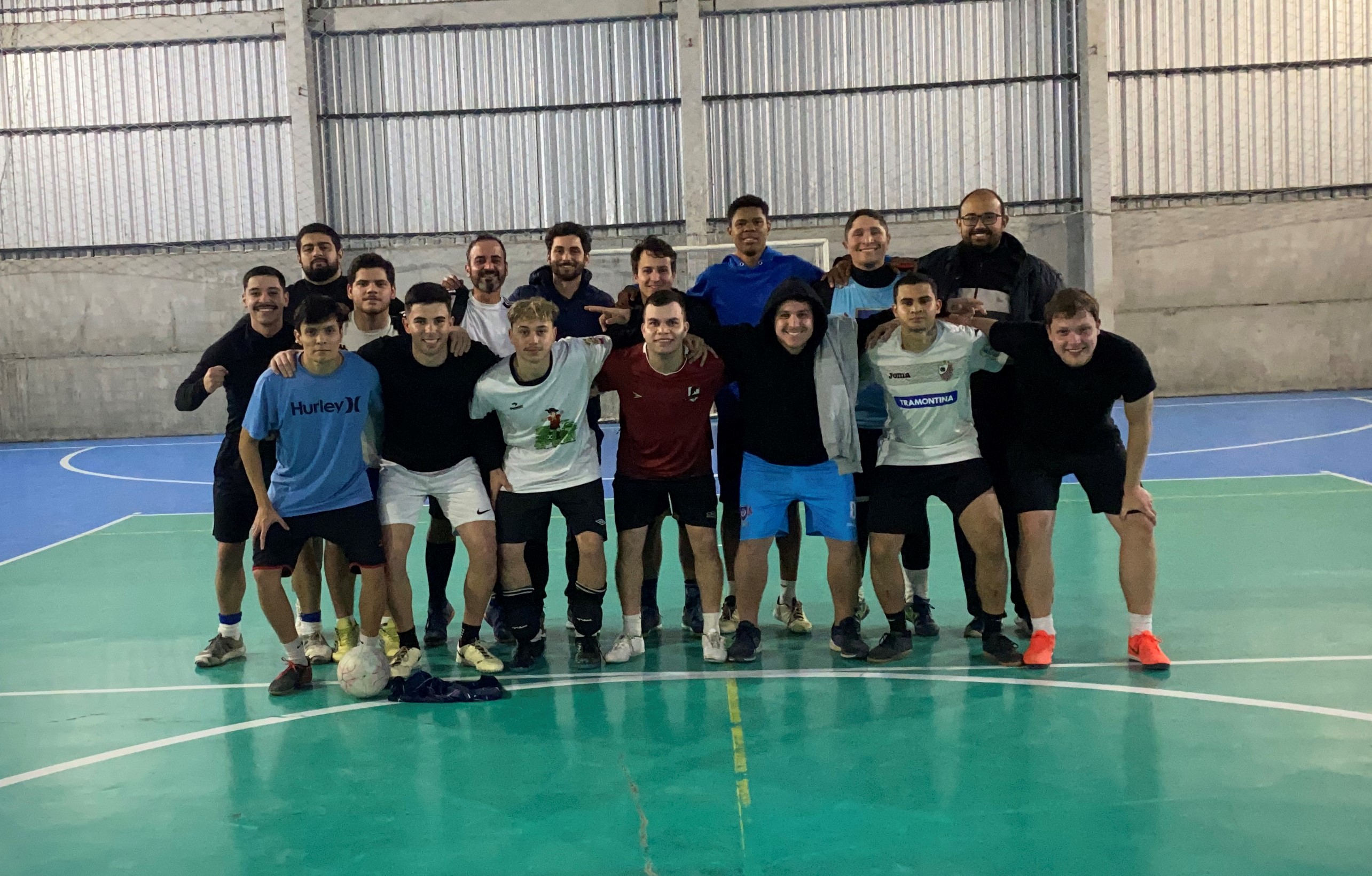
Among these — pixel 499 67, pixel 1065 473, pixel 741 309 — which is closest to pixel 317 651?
pixel 741 309

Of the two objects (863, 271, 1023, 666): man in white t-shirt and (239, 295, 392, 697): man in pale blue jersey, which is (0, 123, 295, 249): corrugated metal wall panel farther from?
(863, 271, 1023, 666): man in white t-shirt

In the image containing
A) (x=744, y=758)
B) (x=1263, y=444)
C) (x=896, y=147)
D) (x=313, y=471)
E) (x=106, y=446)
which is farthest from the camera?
(x=896, y=147)

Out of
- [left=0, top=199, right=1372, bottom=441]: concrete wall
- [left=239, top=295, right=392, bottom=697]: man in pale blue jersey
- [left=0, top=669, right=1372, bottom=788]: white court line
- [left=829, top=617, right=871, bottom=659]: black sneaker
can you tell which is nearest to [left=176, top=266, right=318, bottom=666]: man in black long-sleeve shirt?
[left=239, top=295, right=392, bottom=697]: man in pale blue jersey

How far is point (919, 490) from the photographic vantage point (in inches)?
222

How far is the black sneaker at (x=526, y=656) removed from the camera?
18.8ft

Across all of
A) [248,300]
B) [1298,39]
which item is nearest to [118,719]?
[248,300]

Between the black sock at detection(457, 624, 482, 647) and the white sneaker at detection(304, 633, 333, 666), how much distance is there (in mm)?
739

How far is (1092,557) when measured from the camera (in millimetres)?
7641

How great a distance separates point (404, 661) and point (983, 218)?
3.50 metres

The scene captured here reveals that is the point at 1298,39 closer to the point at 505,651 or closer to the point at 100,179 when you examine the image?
the point at 505,651

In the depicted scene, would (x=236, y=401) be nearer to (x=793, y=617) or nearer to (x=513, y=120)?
(x=793, y=617)

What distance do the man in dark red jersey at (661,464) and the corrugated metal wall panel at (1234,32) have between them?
14.6 metres

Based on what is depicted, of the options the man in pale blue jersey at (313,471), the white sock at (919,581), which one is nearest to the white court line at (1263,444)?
the white sock at (919,581)

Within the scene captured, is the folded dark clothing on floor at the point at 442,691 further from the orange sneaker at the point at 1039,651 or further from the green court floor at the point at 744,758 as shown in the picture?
the orange sneaker at the point at 1039,651
